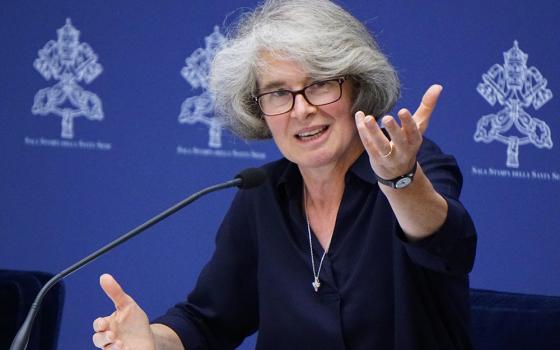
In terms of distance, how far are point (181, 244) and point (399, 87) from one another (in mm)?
1446

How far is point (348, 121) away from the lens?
1.82 metres

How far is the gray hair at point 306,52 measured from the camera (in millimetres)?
1778

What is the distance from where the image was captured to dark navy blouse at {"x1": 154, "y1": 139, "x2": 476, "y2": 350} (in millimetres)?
1674

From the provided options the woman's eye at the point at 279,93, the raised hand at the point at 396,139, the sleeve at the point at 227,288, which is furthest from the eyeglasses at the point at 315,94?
the raised hand at the point at 396,139

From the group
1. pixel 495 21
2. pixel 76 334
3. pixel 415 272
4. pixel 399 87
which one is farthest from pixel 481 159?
pixel 76 334

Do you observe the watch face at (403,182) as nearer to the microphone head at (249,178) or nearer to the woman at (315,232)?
the woman at (315,232)

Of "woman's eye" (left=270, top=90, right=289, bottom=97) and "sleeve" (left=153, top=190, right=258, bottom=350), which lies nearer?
"woman's eye" (left=270, top=90, right=289, bottom=97)

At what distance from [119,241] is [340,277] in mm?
527

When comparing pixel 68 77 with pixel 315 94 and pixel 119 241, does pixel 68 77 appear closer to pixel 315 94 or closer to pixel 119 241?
pixel 315 94

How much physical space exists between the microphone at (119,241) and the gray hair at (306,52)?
315 millimetres

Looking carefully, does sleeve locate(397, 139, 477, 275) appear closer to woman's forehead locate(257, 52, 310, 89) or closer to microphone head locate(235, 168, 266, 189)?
microphone head locate(235, 168, 266, 189)

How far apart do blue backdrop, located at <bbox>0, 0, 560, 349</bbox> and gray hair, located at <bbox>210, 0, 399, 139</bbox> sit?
93 cm

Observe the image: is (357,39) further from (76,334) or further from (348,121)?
(76,334)

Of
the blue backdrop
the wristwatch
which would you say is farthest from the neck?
the blue backdrop
